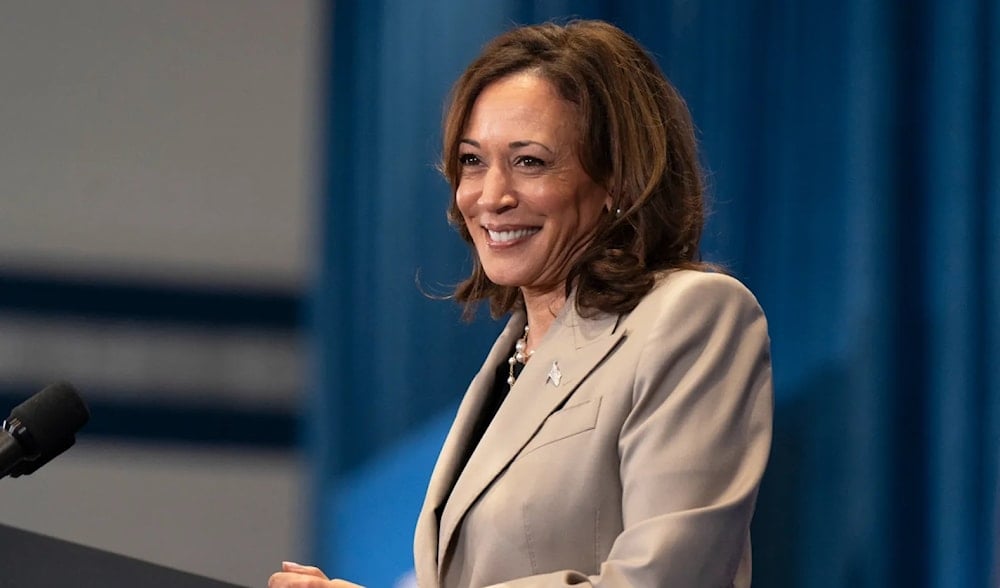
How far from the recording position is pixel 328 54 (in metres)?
4.13

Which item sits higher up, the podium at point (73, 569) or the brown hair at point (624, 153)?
the brown hair at point (624, 153)

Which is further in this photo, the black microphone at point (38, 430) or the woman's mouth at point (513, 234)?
the woman's mouth at point (513, 234)

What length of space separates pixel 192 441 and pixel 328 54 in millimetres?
1203

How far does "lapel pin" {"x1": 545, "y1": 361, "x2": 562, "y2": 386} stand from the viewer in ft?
6.41

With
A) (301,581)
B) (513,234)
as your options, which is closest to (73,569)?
(301,581)

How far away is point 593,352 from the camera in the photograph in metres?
1.91

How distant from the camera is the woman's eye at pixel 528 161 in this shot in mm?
2037

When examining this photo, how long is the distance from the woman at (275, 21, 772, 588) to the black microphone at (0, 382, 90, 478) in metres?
0.33

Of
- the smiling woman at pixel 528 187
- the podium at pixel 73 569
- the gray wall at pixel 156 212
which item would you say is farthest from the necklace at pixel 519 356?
the gray wall at pixel 156 212

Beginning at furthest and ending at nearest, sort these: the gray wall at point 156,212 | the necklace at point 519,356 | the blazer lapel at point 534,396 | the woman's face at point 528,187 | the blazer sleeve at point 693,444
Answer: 1. the gray wall at point 156,212
2. the necklace at point 519,356
3. the woman's face at point 528,187
4. the blazer lapel at point 534,396
5. the blazer sleeve at point 693,444

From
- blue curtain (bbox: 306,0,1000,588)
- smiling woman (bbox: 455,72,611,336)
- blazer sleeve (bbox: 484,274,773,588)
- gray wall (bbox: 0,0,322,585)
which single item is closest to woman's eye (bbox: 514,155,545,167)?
smiling woman (bbox: 455,72,611,336)

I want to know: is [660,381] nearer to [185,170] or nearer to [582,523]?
[582,523]

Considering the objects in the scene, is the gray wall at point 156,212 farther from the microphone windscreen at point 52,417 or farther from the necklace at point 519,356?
the microphone windscreen at point 52,417

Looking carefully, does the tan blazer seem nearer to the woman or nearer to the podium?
the woman
